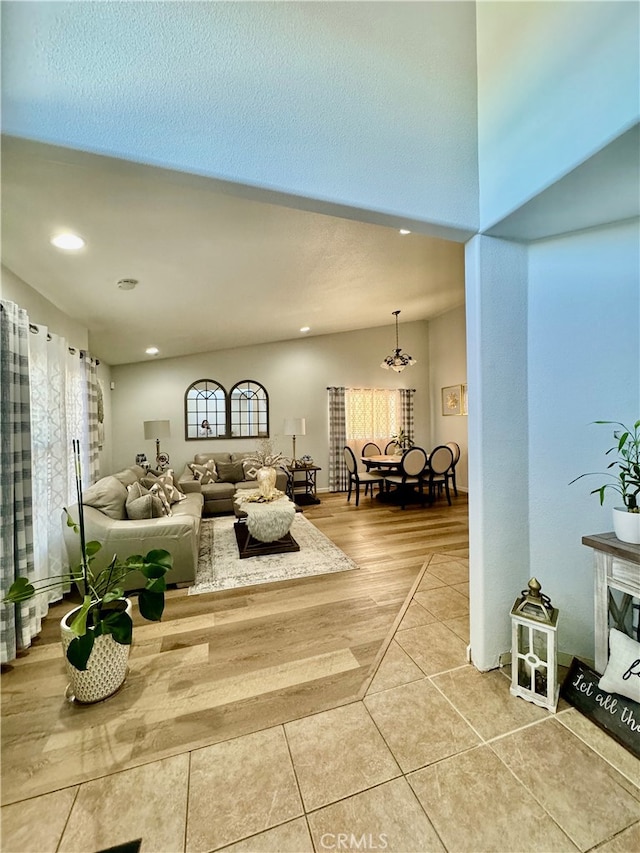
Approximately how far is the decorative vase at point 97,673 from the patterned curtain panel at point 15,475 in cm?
56

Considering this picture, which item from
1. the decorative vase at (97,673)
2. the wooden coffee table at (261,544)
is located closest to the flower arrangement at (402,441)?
the wooden coffee table at (261,544)

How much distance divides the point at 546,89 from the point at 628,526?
199 centimetres

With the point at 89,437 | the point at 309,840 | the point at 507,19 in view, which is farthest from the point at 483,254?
the point at 89,437

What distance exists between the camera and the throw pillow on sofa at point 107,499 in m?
3.20

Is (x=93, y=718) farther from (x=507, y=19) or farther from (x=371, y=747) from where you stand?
(x=507, y=19)

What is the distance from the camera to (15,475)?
2.16 meters

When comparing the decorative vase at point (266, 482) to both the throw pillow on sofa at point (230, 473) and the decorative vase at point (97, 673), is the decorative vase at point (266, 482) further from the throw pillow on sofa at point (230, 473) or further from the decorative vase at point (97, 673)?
the decorative vase at point (97, 673)

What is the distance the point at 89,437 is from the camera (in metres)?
3.96

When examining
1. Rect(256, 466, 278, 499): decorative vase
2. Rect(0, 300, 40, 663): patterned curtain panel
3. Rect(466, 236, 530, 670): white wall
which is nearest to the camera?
Rect(466, 236, 530, 670): white wall

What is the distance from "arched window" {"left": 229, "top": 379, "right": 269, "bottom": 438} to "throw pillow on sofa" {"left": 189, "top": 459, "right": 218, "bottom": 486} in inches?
36.6

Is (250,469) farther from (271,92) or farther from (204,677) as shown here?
(271,92)

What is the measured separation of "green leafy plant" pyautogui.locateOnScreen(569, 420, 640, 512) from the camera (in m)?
1.67

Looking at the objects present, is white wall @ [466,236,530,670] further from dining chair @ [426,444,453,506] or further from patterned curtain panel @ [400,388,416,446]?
patterned curtain panel @ [400,388,416,446]

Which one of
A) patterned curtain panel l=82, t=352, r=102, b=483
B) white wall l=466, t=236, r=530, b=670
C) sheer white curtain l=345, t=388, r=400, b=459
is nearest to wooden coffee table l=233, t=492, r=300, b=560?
patterned curtain panel l=82, t=352, r=102, b=483
